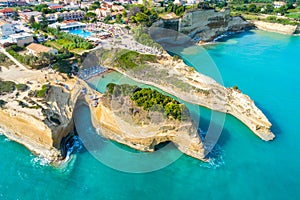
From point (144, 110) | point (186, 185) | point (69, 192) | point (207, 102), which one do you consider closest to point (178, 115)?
point (144, 110)

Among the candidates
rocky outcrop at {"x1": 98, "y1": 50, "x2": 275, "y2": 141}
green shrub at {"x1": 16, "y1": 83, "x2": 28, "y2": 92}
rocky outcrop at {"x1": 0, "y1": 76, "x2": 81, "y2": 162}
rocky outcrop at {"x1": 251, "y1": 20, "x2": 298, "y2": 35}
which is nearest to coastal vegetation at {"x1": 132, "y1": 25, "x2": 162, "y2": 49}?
rocky outcrop at {"x1": 98, "y1": 50, "x2": 275, "y2": 141}

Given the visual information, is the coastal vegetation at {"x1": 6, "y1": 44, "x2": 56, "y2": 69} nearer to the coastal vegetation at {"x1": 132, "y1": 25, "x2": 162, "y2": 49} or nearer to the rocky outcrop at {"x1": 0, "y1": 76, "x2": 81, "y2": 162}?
the rocky outcrop at {"x1": 0, "y1": 76, "x2": 81, "y2": 162}

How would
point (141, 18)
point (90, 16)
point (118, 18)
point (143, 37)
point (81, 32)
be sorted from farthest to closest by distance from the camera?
point (90, 16) < point (118, 18) < point (141, 18) < point (81, 32) < point (143, 37)

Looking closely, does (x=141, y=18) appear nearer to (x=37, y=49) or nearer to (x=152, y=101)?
(x=37, y=49)

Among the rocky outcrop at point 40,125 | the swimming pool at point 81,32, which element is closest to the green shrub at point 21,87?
the rocky outcrop at point 40,125

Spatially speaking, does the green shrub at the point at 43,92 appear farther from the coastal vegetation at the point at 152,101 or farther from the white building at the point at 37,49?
the white building at the point at 37,49

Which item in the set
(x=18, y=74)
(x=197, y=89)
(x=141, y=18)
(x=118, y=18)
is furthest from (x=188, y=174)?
(x=118, y=18)
